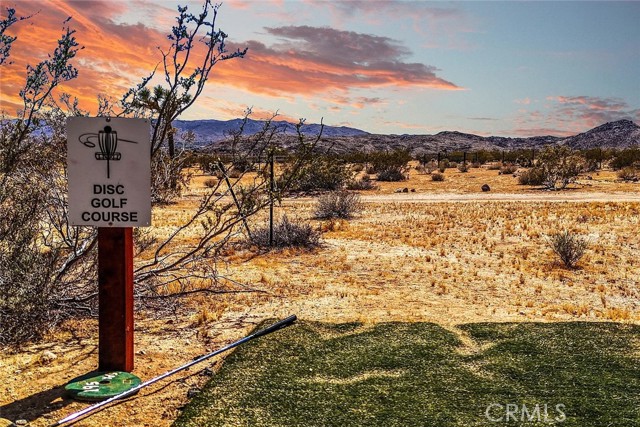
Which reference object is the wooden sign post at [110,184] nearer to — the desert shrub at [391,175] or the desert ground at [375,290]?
the desert ground at [375,290]

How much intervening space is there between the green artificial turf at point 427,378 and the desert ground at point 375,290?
417 mm

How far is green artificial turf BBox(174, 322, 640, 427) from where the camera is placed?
407cm

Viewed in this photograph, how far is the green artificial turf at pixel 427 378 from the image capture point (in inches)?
160

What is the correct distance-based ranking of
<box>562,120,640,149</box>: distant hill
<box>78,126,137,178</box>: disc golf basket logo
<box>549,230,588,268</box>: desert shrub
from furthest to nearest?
1. <box>562,120,640,149</box>: distant hill
2. <box>549,230,588,268</box>: desert shrub
3. <box>78,126,137,178</box>: disc golf basket logo

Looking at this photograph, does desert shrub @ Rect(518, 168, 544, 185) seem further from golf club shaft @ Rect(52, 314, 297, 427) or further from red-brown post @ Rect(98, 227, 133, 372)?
red-brown post @ Rect(98, 227, 133, 372)

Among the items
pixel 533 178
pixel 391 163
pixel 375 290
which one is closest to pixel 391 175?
pixel 391 163

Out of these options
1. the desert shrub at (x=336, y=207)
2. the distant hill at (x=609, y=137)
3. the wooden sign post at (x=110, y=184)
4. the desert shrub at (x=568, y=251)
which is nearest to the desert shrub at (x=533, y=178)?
the desert shrub at (x=336, y=207)

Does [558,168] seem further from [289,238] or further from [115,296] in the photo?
[115,296]

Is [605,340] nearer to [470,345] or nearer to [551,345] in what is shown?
[551,345]

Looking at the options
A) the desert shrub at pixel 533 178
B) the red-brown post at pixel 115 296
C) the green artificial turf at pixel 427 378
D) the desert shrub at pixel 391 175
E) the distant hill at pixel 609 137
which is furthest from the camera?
the distant hill at pixel 609 137

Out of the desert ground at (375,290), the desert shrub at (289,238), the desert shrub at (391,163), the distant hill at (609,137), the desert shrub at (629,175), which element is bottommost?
the desert ground at (375,290)

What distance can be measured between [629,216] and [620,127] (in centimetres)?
13211

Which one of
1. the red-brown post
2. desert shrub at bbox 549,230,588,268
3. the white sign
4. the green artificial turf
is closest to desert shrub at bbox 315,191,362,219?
desert shrub at bbox 549,230,588,268

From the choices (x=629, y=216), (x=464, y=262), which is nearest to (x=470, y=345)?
(x=464, y=262)
